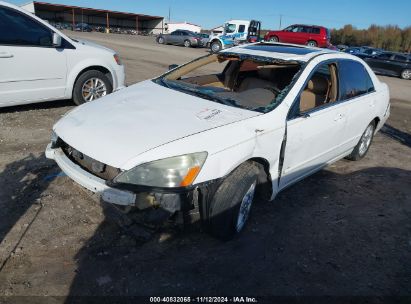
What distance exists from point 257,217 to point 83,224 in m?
1.61

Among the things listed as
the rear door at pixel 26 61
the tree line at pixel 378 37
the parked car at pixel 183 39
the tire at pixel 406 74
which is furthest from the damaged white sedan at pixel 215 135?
the tree line at pixel 378 37

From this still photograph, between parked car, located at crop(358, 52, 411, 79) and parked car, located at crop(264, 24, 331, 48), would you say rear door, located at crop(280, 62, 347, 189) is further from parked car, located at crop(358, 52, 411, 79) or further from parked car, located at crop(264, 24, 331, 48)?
parked car, located at crop(264, 24, 331, 48)

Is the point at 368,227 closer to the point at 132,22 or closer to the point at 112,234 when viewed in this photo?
the point at 112,234

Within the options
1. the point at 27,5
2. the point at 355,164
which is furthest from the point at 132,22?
the point at 355,164

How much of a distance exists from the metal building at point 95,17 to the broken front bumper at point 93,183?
54.2m

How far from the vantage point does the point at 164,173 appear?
2.45m

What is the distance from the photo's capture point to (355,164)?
5164mm

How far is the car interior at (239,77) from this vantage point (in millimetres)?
3570

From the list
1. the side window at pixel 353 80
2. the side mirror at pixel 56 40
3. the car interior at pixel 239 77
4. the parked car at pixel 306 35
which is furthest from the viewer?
the parked car at pixel 306 35

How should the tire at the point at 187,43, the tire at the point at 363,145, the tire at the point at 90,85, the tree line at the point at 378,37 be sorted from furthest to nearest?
the tree line at the point at 378,37
the tire at the point at 187,43
the tire at the point at 90,85
the tire at the point at 363,145

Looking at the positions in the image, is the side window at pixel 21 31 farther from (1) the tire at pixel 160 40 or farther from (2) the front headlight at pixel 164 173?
(1) the tire at pixel 160 40

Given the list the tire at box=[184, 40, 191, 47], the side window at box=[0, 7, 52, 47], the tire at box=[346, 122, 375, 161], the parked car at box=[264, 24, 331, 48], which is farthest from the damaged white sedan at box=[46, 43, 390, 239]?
the tire at box=[184, 40, 191, 47]

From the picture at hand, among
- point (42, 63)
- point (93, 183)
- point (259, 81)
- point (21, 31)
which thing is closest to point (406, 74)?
point (259, 81)

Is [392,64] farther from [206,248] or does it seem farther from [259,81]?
[206,248]
